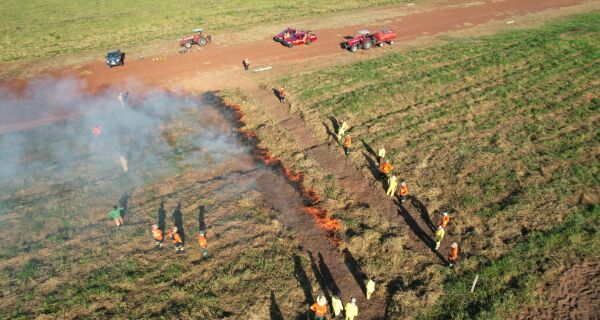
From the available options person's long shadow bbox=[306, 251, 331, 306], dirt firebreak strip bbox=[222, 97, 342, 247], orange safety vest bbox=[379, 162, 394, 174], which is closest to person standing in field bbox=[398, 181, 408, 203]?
orange safety vest bbox=[379, 162, 394, 174]

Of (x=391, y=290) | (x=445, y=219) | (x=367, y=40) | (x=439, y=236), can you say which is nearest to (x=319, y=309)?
(x=391, y=290)

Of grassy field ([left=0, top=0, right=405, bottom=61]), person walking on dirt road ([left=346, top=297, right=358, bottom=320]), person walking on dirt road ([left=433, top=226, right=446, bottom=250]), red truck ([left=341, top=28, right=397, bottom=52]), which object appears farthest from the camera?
grassy field ([left=0, top=0, right=405, bottom=61])

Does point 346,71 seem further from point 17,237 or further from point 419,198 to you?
point 17,237

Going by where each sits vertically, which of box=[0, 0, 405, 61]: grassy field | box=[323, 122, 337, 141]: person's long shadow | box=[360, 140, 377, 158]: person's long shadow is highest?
box=[0, 0, 405, 61]: grassy field

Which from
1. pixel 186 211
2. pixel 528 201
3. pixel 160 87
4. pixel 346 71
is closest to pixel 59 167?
pixel 186 211

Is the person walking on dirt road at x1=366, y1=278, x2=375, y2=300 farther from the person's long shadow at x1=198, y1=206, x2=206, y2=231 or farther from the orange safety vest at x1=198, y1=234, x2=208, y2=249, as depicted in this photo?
the person's long shadow at x1=198, y1=206, x2=206, y2=231

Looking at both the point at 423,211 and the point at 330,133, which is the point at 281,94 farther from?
the point at 423,211
